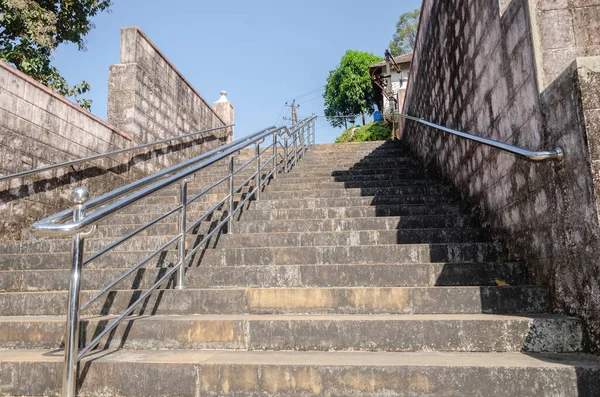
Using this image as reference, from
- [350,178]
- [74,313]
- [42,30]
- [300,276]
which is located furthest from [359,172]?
[42,30]

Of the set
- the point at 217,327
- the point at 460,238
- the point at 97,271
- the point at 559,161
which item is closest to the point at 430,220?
the point at 460,238

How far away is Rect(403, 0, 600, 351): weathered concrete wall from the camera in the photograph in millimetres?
1825

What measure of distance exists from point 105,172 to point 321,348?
445 cm

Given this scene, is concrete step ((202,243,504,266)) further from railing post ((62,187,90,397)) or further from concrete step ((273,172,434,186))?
concrete step ((273,172,434,186))

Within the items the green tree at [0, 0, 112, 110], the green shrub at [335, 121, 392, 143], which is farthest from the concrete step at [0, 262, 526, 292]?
the green shrub at [335, 121, 392, 143]

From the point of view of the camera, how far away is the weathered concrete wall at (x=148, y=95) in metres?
6.09

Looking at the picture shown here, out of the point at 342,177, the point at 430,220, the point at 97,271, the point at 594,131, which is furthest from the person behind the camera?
the point at 342,177

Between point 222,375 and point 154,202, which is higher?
point 154,202

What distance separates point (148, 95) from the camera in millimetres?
6551

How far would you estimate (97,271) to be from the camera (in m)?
2.95

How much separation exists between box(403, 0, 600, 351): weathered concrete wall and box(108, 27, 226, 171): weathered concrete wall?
179 inches

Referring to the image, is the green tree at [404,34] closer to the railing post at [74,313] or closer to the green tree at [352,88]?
the green tree at [352,88]

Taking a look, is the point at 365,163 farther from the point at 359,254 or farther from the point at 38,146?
the point at 38,146

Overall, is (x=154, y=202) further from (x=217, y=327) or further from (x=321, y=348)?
(x=321, y=348)
